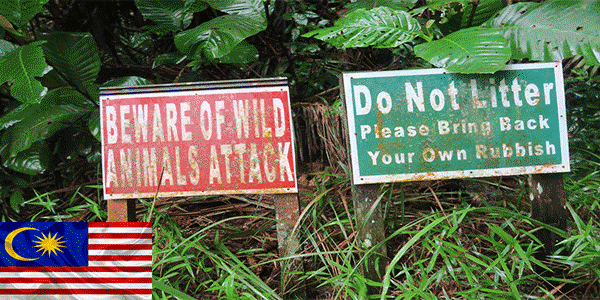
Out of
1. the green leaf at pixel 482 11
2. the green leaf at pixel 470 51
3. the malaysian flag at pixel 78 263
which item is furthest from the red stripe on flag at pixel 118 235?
the green leaf at pixel 482 11

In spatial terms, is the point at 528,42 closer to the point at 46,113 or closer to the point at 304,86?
the point at 304,86

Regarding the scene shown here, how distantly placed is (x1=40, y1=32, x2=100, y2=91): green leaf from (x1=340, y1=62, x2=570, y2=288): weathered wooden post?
124 cm

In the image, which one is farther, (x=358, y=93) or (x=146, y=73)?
(x=146, y=73)

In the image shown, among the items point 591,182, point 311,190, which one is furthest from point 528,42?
point 311,190

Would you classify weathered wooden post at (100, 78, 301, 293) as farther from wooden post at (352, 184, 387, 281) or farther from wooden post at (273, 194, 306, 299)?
wooden post at (352, 184, 387, 281)

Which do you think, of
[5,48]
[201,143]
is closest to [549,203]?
[201,143]

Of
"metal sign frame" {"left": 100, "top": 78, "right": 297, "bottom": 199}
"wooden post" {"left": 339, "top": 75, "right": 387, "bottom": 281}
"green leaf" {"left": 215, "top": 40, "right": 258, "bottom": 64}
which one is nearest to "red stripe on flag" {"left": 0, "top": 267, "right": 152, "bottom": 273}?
"metal sign frame" {"left": 100, "top": 78, "right": 297, "bottom": 199}

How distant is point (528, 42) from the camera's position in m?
1.52

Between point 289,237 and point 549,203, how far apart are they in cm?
96

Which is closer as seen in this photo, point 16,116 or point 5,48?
point 5,48

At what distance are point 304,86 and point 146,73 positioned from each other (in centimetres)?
94

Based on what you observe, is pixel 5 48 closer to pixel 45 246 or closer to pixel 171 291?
pixel 45 246

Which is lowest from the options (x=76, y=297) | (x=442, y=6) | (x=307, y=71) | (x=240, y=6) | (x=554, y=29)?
(x=76, y=297)

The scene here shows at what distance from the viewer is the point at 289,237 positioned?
1.51 metres
